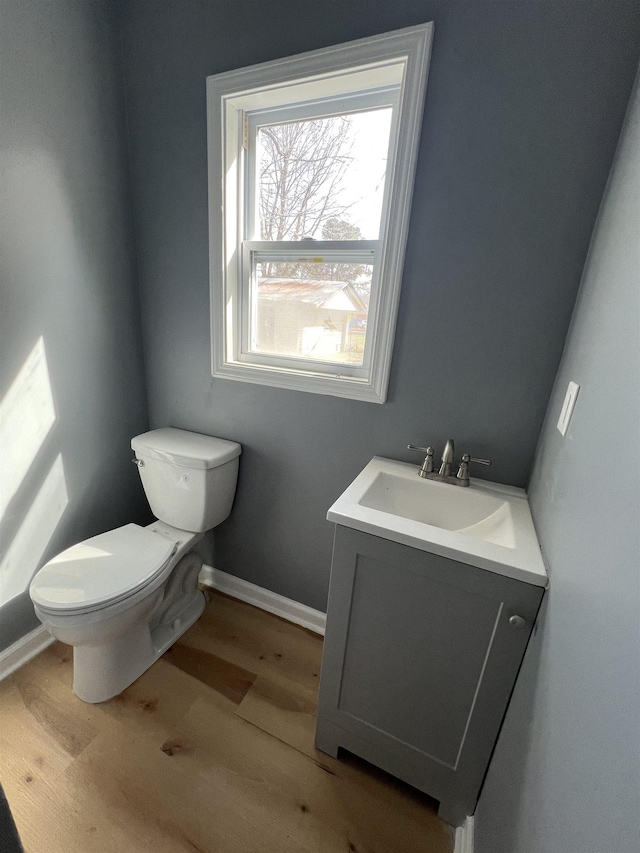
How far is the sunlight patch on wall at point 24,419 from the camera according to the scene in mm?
1241

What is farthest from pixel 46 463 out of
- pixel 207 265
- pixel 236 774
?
pixel 236 774

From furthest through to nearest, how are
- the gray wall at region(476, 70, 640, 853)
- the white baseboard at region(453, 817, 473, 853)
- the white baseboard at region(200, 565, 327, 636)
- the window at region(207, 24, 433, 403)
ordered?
the white baseboard at region(200, 565, 327, 636) < the window at region(207, 24, 433, 403) < the white baseboard at region(453, 817, 473, 853) < the gray wall at region(476, 70, 640, 853)

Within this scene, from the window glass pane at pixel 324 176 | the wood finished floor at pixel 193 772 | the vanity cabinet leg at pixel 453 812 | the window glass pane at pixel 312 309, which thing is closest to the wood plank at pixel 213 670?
the wood finished floor at pixel 193 772

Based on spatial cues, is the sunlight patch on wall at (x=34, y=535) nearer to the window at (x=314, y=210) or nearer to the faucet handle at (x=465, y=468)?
the window at (x=314, y=210)

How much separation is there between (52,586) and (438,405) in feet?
4.46

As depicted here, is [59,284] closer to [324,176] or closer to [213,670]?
[324,176]

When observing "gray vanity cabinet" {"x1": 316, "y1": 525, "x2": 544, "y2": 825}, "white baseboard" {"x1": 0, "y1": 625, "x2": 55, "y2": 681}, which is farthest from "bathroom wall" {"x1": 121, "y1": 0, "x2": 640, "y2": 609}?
"white baseboard" {"x1": 0, "y1": 625, "x2": 55, "y2": 681}

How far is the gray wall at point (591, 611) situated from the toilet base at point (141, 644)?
114 cm

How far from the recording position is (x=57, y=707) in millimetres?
1257

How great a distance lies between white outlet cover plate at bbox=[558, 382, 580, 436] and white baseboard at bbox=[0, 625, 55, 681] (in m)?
1.98

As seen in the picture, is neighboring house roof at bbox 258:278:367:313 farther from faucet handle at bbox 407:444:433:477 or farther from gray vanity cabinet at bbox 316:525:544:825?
gray vanity cabinet at bbox 316:525:544:825

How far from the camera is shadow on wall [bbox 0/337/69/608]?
126 centimetres

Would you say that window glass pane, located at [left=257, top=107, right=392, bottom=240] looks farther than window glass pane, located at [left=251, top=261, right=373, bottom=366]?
No

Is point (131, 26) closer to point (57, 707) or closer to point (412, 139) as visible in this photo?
point (412, 139)
